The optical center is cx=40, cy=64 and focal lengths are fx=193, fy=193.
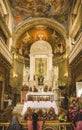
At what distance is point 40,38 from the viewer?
20.7 meters

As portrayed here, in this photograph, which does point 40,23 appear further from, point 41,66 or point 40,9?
point 41,66

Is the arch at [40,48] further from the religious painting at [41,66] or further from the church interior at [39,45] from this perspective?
the religious painting at [41,66]

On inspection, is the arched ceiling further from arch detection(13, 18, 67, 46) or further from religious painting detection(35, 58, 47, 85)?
Result: religious painting detection(35, 58, 47, 85)

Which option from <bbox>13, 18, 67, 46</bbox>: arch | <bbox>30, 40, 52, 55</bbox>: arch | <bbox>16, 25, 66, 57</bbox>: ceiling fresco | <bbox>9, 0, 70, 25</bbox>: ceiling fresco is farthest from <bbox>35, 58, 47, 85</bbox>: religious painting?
<bbox>9, 0, 70, 25</bbox>: ceiling fresco

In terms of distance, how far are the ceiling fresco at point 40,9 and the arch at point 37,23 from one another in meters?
0.40

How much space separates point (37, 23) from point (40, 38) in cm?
172

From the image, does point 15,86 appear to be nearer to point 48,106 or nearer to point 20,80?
point 20,80

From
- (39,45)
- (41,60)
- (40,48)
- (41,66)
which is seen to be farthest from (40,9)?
(41,66)

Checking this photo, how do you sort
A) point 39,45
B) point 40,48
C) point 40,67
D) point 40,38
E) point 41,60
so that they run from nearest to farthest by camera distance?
point 40,67 < point 41,60 < point 40,48 < point 39,45 < point 40,38

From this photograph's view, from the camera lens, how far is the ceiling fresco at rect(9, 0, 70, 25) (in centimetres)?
1753

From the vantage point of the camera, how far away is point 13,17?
744 inches

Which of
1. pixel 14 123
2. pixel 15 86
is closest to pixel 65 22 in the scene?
pixel 15 86

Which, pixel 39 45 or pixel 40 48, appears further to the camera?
pixel 39 45

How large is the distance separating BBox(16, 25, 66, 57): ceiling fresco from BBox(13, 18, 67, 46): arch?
1.89ft
